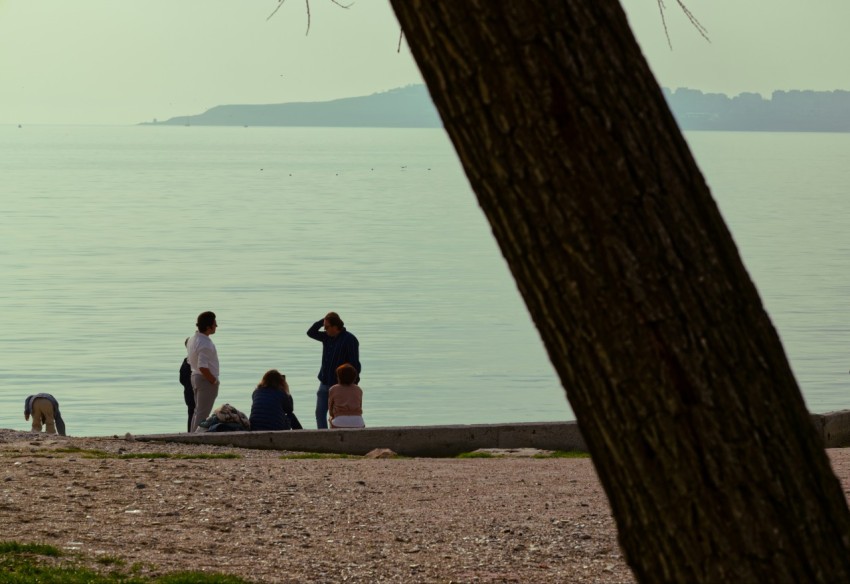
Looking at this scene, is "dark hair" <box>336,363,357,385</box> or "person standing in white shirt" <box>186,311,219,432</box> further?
"dark hair" <box>336,363,357,385</box>

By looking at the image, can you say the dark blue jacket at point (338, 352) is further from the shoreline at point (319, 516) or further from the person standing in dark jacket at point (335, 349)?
the shoreline at point (319, 516)

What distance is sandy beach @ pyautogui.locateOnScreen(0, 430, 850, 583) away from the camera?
716 centimetres

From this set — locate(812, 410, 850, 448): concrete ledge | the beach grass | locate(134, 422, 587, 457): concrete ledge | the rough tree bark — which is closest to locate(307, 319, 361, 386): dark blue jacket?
locate(134, 422, 587, 457): concrete ledge

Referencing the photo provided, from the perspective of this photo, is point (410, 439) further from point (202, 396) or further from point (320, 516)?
point (320, 516)

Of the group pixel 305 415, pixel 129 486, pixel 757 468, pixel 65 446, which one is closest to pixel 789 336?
pixel 305 415

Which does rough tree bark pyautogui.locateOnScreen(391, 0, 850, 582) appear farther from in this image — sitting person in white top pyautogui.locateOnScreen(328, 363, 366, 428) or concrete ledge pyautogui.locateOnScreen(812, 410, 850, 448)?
concrete ledge pyautogui.locateOnScreen(812, 410, 850, 448)

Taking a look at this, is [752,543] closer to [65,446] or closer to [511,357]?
[65,446]

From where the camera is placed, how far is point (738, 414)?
258 cm

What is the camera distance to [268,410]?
1341 centimetres

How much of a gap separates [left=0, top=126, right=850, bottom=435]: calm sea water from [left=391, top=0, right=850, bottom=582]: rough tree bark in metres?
18.2

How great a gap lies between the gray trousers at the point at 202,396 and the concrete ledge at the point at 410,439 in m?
0.65

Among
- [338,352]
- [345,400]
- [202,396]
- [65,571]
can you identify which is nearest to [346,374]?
[345,400]

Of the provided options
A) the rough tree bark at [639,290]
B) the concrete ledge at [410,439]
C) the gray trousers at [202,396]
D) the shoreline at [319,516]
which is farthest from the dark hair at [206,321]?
the rough tree bark at [639,290]

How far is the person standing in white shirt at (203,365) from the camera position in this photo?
42.3 feet
